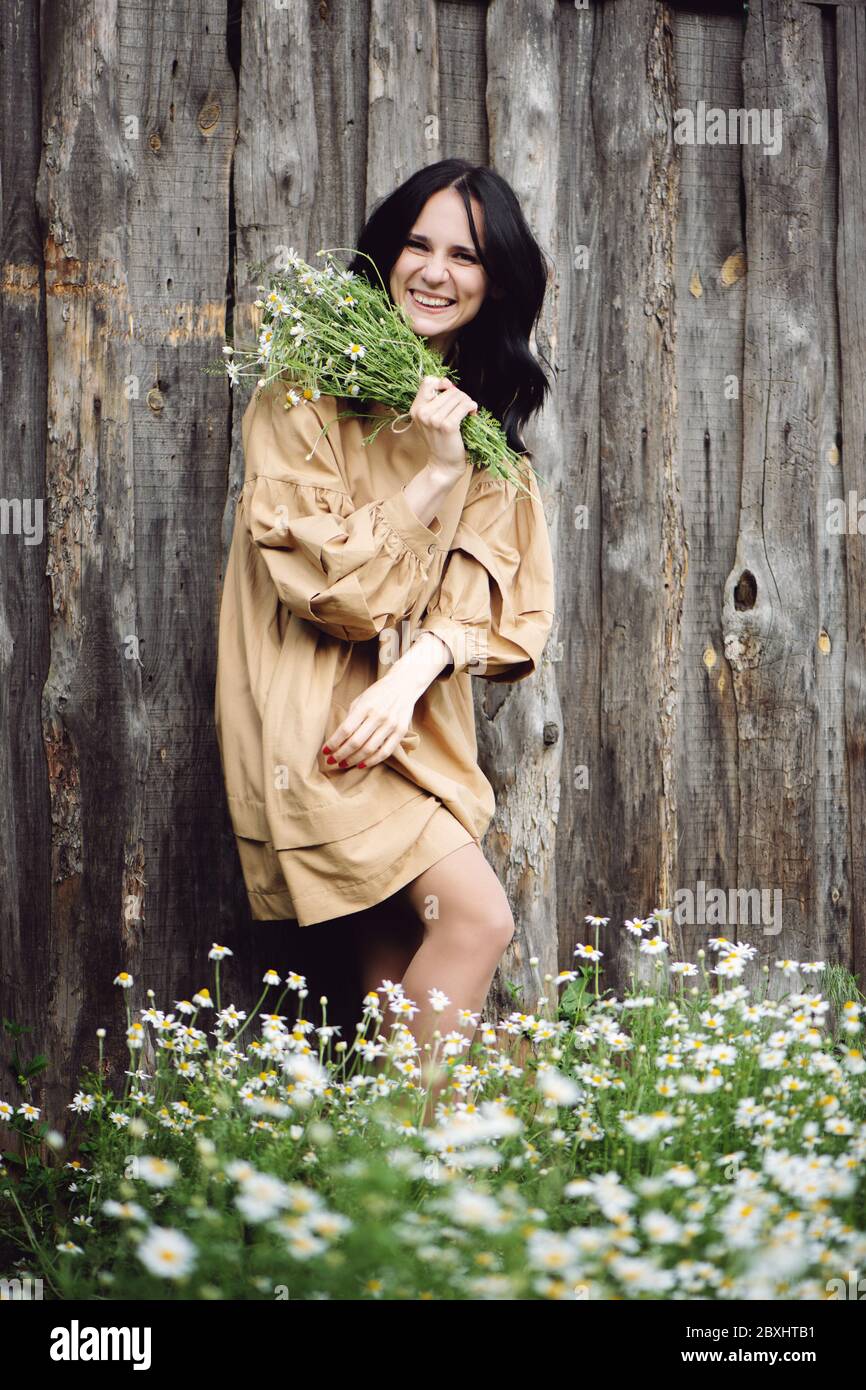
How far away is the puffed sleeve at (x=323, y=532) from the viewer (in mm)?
2795

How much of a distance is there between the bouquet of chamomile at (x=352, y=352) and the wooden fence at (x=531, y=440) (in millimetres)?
512

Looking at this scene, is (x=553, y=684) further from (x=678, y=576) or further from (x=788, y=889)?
(x=788, y=889)

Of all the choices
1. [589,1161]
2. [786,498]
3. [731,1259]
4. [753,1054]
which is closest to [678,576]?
[786,498]

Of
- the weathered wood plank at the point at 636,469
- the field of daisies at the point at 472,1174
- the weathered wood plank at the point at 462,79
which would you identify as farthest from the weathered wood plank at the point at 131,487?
the weathered wood plank at the point at 636,469

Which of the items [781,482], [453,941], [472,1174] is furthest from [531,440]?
[472,1174]

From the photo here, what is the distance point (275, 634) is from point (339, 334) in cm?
70

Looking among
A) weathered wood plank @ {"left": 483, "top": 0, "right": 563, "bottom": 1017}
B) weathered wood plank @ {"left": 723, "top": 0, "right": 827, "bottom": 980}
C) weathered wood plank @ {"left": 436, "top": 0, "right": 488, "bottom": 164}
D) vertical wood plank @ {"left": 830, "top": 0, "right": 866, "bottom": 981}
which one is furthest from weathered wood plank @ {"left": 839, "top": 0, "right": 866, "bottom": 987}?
weathered wood plank @ {"left": 436, "top": 0, "right": 488, "bottom": 164}

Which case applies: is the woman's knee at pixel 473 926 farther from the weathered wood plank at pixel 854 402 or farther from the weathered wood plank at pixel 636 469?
the weathered wood plank at pixel 854 402

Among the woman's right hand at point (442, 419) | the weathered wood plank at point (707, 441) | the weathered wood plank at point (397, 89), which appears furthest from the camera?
the weathered wood plank at point (707, 441)

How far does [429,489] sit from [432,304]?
0.50 meters

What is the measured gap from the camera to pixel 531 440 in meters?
3.72

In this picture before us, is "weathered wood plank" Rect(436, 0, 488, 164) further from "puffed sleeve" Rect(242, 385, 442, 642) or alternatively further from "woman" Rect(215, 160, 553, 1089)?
"puffed sleeve" Rect(242, 385, 442, 642)
